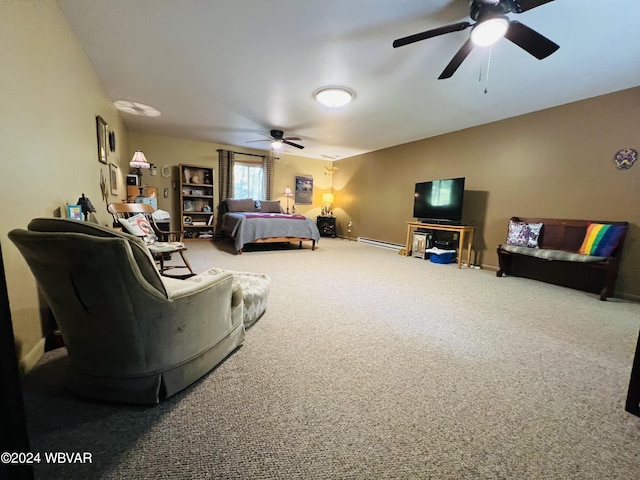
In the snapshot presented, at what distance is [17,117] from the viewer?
4.35ft

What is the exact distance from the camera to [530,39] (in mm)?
1826

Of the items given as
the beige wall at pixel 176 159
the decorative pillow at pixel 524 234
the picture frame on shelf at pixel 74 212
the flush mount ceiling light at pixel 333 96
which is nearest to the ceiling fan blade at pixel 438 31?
the flush mount ceiling light at pixel 333 96

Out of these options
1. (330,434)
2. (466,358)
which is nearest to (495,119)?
(466,358)

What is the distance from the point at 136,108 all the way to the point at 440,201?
212 inches

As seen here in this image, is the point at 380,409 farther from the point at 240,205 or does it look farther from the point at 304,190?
the point at 304,190

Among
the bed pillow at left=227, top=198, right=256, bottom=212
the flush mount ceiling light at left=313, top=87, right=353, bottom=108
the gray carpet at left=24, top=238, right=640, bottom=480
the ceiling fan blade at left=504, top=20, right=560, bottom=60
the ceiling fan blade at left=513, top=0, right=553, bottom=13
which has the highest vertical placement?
the flush mount ceiling light at left=313, top=87, right=353, bottom=108

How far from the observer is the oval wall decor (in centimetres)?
289

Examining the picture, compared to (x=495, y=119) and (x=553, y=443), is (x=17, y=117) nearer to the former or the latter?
(x=553, y=443)

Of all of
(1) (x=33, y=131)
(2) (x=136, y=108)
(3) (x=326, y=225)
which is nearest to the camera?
(1) (x=33, y=131)

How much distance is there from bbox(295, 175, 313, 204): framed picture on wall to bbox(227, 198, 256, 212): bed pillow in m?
1.64

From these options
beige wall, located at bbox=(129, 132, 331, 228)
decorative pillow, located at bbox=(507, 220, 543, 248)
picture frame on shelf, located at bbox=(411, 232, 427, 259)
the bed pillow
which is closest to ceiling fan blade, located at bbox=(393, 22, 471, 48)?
decorative pillow, located at bbox=(507, 220, 543, 248)

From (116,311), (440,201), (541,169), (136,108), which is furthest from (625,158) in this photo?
(136,108)

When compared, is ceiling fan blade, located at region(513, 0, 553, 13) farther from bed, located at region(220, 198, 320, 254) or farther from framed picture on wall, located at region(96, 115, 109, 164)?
bed, located at region(220, 198, 320, 254)

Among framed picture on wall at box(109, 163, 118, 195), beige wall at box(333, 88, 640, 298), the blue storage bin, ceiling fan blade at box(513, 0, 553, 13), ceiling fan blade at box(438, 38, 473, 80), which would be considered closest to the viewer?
ceiling fan blade at box(513, 0, 553, 13)
